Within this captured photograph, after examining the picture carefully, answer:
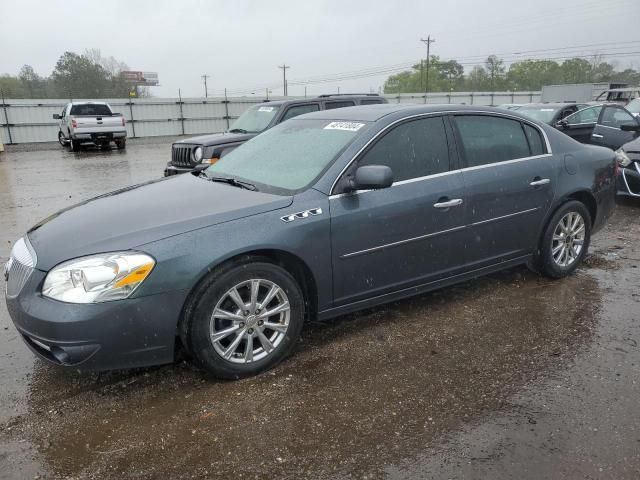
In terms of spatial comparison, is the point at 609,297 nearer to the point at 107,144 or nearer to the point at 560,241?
the point at 560,241

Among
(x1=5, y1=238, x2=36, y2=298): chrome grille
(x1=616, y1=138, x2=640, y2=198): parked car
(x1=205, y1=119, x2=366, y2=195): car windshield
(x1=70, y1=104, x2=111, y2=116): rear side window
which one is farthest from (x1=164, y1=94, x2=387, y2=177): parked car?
Result: (x1=70, y1=104, x2=111, y2=116): rear side window

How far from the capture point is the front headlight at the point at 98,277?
2861 millimetres

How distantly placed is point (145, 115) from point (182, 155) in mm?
20856

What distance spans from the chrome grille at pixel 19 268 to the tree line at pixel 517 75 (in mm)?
77754

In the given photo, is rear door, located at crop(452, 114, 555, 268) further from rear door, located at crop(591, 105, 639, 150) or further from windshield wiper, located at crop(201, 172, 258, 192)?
rear door, located at crop(591, 105, 639, 150)

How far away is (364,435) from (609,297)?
2.92 metres

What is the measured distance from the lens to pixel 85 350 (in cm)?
286

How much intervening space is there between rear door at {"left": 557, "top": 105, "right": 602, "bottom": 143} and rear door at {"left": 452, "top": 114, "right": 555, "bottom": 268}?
7032mm

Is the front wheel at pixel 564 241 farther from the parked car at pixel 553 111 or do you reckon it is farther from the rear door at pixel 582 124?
the parked car at pixel 553 111

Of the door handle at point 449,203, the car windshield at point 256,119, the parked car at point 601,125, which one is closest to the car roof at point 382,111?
the door handle at point 449,203

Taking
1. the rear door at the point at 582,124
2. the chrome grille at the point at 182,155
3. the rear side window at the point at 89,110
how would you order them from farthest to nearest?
1. the rear side window at the point at 89,110
2. the rear door at the point at 582,124
3. the chrome grille at the point at 182,155

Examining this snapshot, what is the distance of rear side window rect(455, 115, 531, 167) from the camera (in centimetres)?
426

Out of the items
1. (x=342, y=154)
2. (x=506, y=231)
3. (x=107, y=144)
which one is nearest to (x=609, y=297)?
(x=506, y=231)

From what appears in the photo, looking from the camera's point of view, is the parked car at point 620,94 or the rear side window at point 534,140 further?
the parked car at point 620,94
